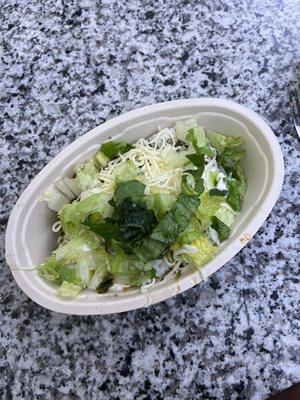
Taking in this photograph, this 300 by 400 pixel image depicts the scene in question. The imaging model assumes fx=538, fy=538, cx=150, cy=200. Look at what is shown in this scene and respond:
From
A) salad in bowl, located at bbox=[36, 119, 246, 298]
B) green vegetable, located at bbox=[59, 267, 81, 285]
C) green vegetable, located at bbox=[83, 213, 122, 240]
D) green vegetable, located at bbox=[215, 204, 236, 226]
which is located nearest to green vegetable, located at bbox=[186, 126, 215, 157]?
salad in bowl, located at bbox=[36, 119, 246, 298]

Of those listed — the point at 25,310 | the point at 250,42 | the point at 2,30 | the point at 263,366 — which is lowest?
the point at 263,366

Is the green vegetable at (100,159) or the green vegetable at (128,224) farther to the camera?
the green vegetable at (100,159)

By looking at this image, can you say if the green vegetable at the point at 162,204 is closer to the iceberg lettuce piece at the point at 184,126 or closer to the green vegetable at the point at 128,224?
the green vegetable at the point at 128,224

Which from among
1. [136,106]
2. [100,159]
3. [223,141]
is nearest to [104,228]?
[100,159]

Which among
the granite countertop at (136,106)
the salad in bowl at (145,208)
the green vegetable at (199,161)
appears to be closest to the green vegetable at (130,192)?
the salad in bowl at (145,208)

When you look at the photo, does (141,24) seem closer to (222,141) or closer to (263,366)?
(222,141)

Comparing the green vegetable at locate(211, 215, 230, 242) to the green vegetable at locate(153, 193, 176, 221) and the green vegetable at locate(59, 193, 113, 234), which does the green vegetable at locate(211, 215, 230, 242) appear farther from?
the green vegetable at locate(59, 193, 113, 234)

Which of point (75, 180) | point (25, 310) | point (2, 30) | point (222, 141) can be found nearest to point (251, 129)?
point (222, 141)
